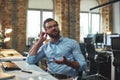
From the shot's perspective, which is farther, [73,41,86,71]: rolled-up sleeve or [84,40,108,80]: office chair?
[84,40,108,80]: office chair

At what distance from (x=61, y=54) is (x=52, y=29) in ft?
0.99

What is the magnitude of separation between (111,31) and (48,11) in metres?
2.94

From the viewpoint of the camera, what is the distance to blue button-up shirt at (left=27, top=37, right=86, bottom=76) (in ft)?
8.37

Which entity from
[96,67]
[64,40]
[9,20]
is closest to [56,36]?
[64,40]

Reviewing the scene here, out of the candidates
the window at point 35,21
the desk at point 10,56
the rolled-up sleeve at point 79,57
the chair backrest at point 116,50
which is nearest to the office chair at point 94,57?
the chair backrest at point 116,50

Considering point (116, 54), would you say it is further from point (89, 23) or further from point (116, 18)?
point (116, 18)

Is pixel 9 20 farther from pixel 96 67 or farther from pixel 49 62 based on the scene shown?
pixel 49 62

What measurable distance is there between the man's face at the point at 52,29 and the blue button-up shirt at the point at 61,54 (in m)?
0.11

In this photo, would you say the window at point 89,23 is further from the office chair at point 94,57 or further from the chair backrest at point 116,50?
the chair backrest at point 116,50

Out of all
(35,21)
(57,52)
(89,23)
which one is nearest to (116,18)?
(89,23)

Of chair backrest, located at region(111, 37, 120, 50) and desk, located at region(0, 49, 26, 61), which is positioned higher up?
chair backrest, located at region(111, 37, 120, 50)

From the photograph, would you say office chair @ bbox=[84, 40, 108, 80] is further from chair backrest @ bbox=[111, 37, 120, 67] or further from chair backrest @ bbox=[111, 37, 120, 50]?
chair backrest @ bbox=[111, 37, 120, 50]

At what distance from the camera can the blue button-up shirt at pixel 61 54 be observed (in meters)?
2.55

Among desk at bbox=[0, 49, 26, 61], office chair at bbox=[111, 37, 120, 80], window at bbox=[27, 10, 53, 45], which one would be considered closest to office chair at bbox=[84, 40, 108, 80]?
office chair at bbox=[111, 37, 120, 80]
